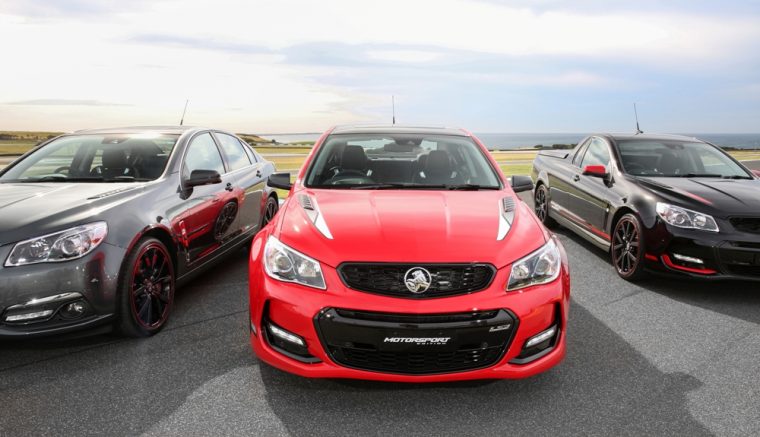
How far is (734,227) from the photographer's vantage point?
188 inches

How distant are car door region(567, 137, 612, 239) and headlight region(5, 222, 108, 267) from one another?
16.3ft

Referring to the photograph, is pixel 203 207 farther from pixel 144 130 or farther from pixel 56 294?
pixel 56 294

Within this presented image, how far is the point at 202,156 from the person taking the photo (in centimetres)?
521

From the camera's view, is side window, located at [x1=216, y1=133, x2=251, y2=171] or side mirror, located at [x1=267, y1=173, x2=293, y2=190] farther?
side window, located at [x1=216, y1=133, x2=251, y2=171]

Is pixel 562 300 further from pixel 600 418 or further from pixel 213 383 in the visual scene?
pixel 213 383

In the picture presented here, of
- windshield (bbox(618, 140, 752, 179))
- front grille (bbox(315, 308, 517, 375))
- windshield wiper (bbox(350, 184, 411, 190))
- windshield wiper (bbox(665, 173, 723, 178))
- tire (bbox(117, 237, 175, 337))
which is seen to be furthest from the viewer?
windshield (bbox(618, 140, 752, 179))

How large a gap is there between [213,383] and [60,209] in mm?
1547

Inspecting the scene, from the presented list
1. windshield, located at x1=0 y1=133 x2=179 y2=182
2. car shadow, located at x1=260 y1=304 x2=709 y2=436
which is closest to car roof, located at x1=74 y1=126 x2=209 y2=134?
windshield, located at x1=0 y1=133 x2=179 y2=182

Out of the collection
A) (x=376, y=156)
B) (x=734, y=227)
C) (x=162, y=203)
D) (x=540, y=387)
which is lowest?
(x=540, y=387)

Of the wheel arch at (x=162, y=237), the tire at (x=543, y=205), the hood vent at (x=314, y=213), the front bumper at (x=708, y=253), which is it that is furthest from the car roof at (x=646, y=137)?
the wheel arch at (x=162, y=237)

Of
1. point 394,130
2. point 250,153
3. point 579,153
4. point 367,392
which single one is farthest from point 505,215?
point 579,153

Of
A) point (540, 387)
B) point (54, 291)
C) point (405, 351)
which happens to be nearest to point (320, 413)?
point (405, 351)

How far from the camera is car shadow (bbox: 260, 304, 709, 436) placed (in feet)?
8.84

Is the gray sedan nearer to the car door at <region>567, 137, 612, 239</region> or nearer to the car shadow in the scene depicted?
the car shadow
